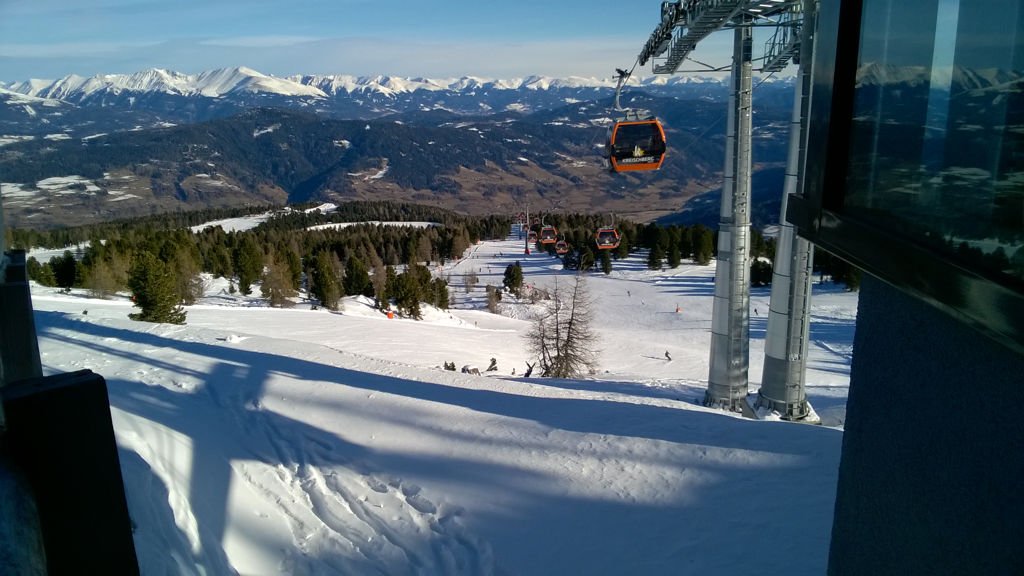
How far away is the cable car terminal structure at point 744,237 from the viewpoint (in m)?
8.92

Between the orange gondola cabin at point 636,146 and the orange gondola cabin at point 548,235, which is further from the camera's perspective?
the orange gondola cabin at point 548,235

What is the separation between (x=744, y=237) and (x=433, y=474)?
22.1 feet

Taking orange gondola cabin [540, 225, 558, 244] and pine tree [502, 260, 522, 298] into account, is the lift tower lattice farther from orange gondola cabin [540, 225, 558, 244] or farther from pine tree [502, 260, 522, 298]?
pine tree [502, 260, 522, 298]

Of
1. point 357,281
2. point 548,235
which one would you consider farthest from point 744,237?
point 357,281

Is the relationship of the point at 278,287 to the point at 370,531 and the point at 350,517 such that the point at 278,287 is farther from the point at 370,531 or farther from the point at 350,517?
the point at 370,531

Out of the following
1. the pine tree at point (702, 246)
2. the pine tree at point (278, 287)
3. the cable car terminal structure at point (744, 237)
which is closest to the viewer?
the cable car terminal structure at point (744, 237)

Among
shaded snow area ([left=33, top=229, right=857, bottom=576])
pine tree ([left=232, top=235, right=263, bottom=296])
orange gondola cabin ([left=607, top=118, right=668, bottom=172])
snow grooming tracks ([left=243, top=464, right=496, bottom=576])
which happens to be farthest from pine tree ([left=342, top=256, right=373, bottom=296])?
snow grooming tracks ([left=243, top=464, right=496, bottom=576])

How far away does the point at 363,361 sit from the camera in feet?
35.1

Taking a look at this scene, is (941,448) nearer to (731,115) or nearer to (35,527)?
(35,527)

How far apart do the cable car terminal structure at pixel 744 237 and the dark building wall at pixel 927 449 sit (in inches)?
290

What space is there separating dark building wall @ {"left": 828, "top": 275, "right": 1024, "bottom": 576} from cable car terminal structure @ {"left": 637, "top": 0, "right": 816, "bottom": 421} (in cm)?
736

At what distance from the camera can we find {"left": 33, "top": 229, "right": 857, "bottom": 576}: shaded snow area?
464cm

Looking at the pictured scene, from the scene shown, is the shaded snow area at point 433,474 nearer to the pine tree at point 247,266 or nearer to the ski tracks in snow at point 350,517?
the ski tracks in snow at point 350,517

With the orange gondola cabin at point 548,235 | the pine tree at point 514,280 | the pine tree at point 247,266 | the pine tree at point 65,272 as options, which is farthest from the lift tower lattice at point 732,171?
the pine tree at point 247,266
